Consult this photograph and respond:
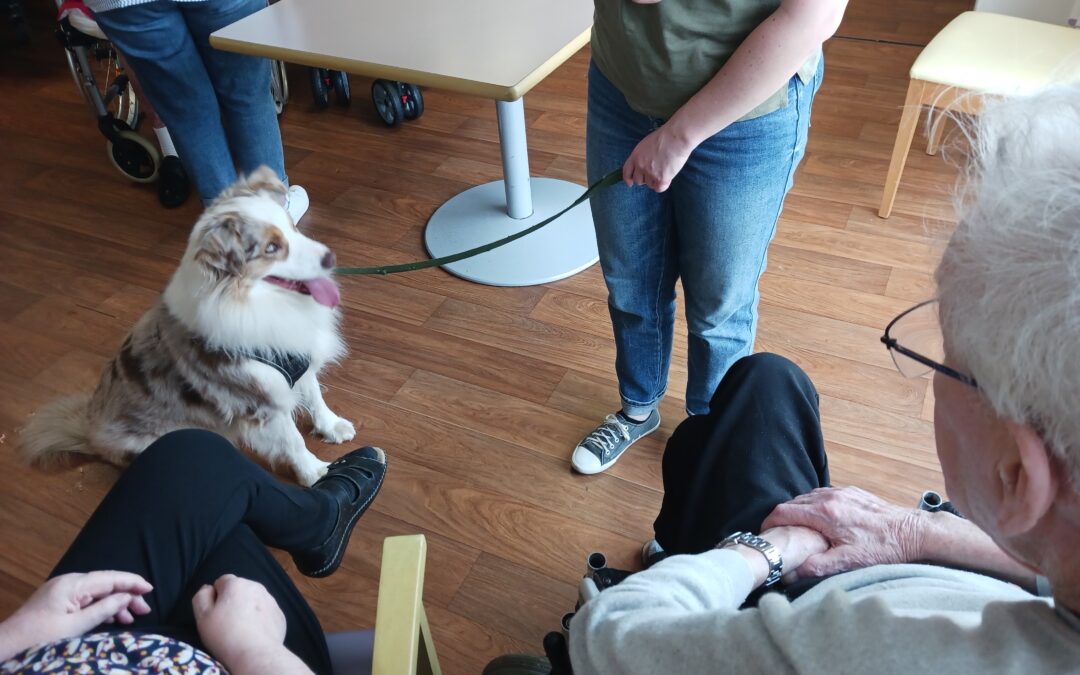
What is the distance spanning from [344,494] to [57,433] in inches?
29.0

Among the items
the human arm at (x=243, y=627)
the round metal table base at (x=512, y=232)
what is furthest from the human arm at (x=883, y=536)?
the round metal table base at (x=512, y=232)

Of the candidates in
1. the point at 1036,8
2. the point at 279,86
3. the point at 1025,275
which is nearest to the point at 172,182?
the point at 279,86

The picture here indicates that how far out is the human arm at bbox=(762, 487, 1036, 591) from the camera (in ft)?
2.60

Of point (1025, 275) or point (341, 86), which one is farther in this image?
point (341, 86)

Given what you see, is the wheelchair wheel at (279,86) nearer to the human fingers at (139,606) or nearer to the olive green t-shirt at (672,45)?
the olive green t-shirt at (672,45)

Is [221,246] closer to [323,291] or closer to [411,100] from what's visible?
[323,291]

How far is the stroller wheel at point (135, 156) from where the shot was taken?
264cm

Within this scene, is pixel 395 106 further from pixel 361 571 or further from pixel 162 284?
pixel 361 571

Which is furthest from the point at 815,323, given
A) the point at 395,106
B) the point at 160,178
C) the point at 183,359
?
the point at 160,178

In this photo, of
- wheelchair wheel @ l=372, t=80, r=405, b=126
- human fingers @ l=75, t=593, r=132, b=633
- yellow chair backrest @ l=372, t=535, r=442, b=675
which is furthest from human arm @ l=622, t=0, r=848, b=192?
wheelchair wheel @ l=372, t=80, r=405, b=126

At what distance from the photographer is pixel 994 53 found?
6.82 feet

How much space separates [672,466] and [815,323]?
113 cm

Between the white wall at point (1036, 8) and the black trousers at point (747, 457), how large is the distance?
8.52ft

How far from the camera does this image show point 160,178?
8.85 feet
